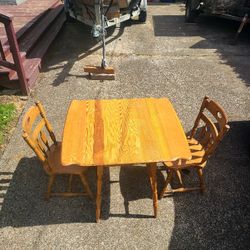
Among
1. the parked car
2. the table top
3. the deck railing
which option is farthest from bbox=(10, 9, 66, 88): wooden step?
the parked car

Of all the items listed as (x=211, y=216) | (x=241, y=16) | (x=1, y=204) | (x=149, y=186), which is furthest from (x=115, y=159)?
(x=241, y=16)

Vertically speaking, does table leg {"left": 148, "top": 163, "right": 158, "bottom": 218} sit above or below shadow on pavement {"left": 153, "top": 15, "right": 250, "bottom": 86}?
above

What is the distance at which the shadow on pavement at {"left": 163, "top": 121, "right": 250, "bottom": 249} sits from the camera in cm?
349

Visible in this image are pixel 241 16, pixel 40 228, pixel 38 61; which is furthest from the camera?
pixel 241 16

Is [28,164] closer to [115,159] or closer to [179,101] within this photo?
[115,159]

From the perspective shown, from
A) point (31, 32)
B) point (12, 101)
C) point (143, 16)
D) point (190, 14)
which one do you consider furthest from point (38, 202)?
point (190, 14)

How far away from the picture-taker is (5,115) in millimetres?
5477

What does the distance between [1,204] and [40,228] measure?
0.75m

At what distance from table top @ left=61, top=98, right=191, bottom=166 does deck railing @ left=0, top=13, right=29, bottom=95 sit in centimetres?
257

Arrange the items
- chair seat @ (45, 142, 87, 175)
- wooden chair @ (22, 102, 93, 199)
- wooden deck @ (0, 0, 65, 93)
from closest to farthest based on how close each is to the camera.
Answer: wooden chair @ (22, 102, 93, 199), chair seat @ (45, 142, 87, 175), wooden deck @ (0, 0, 65, 93)

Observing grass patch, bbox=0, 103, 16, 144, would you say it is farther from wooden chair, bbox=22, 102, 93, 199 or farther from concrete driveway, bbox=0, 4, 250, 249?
wooden chair, bbox=22, 102, 93, 199

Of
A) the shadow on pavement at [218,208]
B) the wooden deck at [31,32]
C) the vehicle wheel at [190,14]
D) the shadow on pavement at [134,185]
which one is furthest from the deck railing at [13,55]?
the vehicle wheel at [190,14]

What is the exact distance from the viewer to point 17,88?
20.6 ft

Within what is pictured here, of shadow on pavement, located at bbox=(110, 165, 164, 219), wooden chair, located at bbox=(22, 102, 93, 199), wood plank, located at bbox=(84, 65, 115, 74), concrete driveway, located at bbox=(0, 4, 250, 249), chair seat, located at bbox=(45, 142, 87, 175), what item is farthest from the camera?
wood plank, located at bbox=(84, 65, 115, 74)
